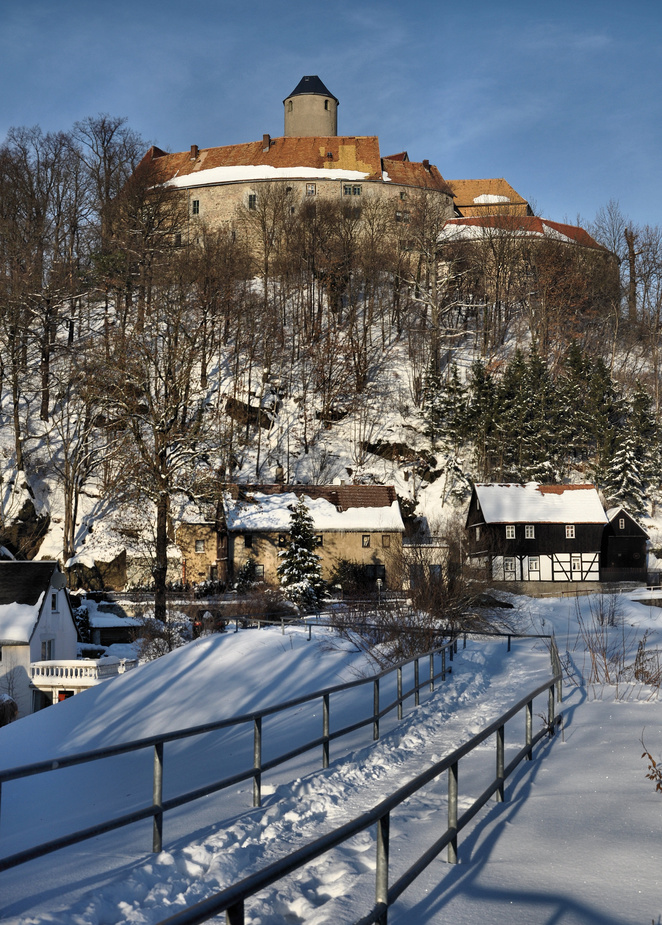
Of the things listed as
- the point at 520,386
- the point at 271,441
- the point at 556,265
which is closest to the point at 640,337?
the point at 556,265

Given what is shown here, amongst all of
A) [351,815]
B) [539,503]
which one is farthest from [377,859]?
[539,503]

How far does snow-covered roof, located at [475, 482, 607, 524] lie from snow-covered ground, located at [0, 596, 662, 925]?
35769 millimetres

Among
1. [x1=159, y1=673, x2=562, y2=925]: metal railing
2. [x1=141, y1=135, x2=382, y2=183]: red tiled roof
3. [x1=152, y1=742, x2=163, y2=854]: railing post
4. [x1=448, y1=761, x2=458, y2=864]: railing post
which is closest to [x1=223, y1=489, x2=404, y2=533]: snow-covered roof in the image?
[x1=152, y1=742, x2=163, y2=854]: railing post

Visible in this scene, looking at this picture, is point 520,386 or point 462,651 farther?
point 520,386

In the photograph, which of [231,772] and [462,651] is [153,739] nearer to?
[231,772]

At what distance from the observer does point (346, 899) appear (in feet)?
16.2

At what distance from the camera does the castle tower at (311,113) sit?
9481cm

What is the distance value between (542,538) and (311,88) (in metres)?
68.2

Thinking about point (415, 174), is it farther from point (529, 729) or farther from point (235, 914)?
point (235, 914)

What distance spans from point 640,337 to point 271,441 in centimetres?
3708

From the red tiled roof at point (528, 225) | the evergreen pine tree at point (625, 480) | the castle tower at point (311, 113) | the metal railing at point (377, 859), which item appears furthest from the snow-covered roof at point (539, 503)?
the castle tower at point (311, 113)

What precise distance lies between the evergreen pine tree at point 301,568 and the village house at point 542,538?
13557 mm

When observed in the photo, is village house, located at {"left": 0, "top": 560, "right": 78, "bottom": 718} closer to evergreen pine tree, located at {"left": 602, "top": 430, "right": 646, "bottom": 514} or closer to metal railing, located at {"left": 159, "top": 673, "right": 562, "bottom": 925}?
metal railing, located at {"left": 159, "top": 673, "right": 562, "bottom": 925}

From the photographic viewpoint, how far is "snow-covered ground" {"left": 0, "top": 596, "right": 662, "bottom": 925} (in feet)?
15.9
